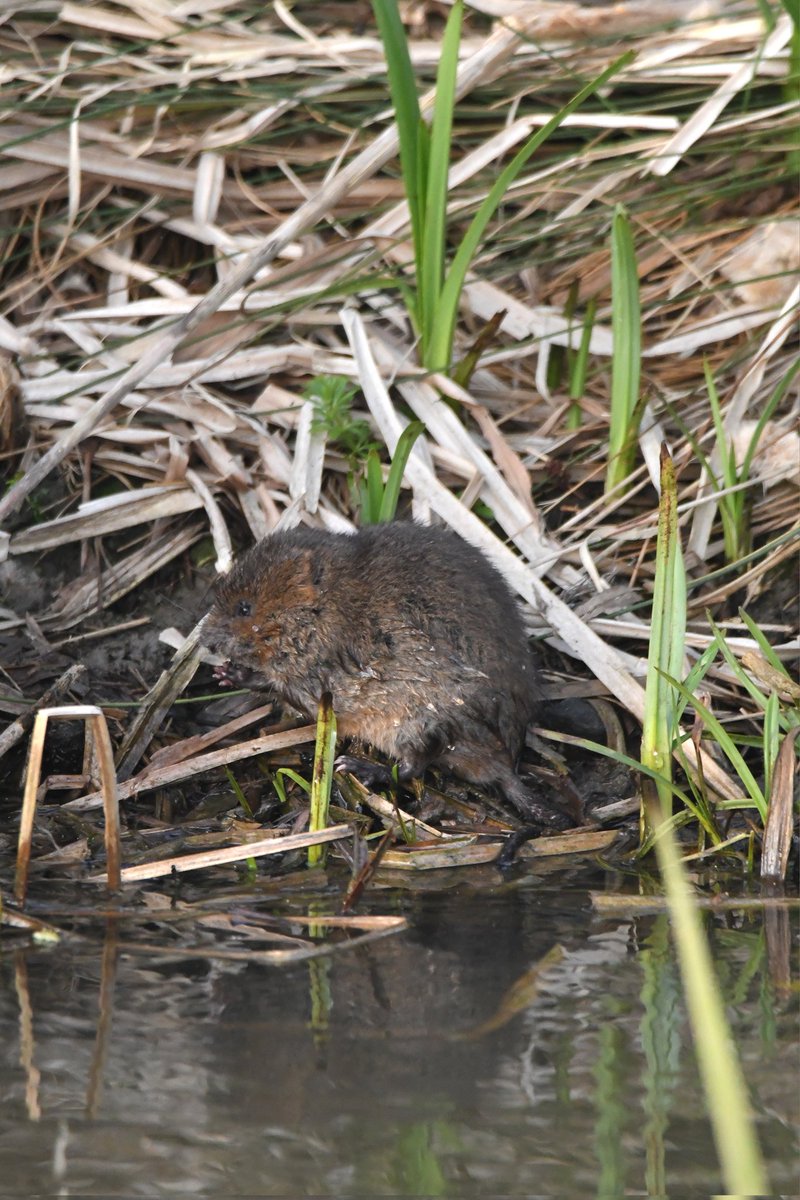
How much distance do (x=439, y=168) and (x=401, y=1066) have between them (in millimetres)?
3156

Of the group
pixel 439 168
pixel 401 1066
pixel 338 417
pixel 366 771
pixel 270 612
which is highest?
pixel 439 168

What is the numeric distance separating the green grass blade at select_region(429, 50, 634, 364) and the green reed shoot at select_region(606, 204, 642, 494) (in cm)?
36

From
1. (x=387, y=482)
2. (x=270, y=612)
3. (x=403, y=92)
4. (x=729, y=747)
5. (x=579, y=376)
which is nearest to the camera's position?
(x=729, y=747)

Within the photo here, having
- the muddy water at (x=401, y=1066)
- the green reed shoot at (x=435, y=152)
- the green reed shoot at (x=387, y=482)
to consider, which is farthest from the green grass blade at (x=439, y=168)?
the muddy water at (x=401, y=1066)

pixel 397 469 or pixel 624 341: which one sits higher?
pixel 624 341

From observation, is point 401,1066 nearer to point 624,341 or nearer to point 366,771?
point 366,771

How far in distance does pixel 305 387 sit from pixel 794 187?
2.27m

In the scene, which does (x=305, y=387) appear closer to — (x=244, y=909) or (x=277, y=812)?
(x=277, y=812)

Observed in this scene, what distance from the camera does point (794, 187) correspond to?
576 centimetres

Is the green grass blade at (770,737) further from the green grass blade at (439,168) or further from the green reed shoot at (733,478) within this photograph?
the green grass blade at (439,168)

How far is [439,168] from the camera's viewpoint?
15.3ft

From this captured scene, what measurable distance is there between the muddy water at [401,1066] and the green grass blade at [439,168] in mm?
2478

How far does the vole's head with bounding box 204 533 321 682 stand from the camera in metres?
4.31

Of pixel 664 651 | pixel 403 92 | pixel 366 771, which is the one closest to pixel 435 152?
pixel 403 92
